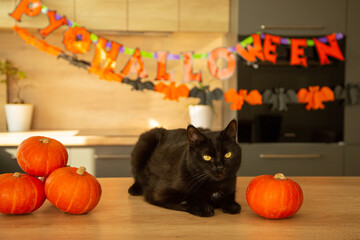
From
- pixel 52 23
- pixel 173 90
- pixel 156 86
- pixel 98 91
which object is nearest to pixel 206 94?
pixel 173 90

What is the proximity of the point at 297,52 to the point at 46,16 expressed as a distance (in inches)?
78.7

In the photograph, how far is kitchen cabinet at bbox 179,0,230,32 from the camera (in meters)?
3.01

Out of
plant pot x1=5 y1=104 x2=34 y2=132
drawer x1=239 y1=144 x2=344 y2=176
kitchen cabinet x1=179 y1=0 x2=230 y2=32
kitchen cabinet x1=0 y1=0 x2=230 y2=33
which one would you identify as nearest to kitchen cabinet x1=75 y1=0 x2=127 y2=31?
kitchen cabinet x1=0 y1=0 x2=230 y2=33

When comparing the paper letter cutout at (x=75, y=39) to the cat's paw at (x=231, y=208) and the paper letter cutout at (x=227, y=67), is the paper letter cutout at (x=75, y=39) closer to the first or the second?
the paper letter cutout at (x=227, y=67)

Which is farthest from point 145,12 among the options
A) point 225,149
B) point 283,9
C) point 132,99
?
point 225,149

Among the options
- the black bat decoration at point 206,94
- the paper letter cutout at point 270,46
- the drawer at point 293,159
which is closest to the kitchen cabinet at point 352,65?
the drawer at point 293,159

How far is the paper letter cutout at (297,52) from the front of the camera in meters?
2.83

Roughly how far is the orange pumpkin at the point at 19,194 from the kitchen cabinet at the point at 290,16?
7.67ft

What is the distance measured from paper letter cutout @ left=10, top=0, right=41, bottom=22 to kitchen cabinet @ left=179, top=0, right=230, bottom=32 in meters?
1.13

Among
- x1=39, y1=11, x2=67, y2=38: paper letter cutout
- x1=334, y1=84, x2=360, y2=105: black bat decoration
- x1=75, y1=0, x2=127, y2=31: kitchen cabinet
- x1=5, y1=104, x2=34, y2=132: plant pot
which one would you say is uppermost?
x1=75, y1=0, x2=127, y2=31: kitchen cabinet

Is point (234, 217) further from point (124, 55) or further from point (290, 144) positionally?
point (124, 55)

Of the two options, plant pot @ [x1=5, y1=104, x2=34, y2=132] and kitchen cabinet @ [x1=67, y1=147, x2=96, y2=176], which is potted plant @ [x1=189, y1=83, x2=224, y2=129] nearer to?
kitchen cabinet @ [x1=67, y1=147, x2=96, y2=176]

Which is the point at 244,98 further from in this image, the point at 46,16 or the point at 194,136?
the point at 194,136

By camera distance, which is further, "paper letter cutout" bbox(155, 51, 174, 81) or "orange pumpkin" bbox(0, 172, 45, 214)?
"paper letter cutout" bbox(155, 51, 174, 81)
